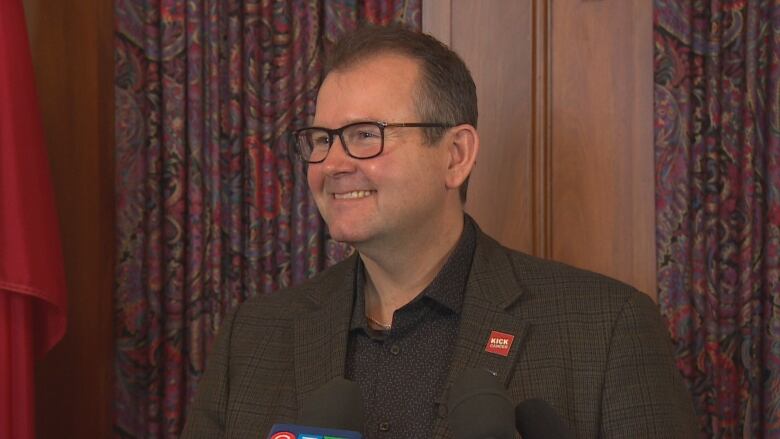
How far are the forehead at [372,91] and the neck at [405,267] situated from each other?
0.30 metres

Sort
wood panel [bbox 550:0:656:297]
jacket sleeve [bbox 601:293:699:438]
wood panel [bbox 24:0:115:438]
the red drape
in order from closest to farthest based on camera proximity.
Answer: jacket sleeve [bbox 601:293:699:438] < the red drape < wood panel [bbox 550:0:656:297] < wood panel [bbox 24:0:115:438]

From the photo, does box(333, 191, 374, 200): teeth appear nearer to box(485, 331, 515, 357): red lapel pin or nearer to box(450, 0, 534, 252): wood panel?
box(485, 331, 515, 357): red lapel pin

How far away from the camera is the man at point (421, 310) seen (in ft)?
5.60

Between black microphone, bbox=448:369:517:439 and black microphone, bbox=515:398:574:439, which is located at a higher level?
black microphone, bbox=448:369:517:439

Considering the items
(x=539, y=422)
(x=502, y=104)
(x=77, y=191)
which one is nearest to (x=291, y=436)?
(x=539, y=422)

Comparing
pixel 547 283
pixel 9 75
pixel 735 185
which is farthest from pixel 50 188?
pixel 735 185

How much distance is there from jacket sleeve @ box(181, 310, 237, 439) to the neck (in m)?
0.38

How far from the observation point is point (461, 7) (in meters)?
2.65

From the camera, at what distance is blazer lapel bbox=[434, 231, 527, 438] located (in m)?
1.72

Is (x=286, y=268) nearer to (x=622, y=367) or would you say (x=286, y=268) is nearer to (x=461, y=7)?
(x=461, y=7)

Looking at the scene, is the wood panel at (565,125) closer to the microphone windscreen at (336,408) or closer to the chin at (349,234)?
the chin at (349,234)

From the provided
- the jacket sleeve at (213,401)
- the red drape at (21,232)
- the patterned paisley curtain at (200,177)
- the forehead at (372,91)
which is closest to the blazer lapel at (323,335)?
the jacket sleeve at (213,401)

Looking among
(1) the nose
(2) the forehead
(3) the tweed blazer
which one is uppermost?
(2) the forehead

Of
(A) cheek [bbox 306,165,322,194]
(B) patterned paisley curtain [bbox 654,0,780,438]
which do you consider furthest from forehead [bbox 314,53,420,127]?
(B) patterned paisley curtain [bbox 654,0,780,438]
